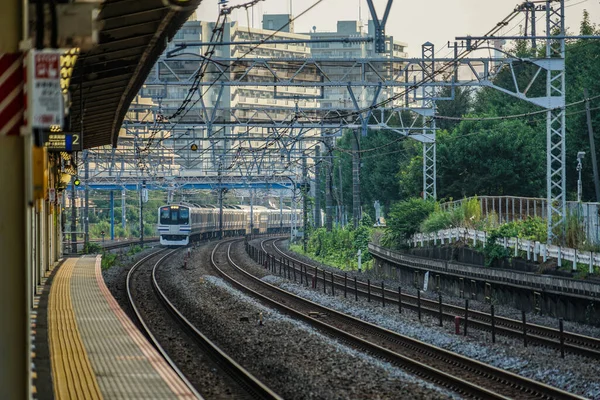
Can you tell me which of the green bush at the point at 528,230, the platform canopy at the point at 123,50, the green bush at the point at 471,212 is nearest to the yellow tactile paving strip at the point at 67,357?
the platform canopy at the point at 123,50

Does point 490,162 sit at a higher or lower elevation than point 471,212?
higher

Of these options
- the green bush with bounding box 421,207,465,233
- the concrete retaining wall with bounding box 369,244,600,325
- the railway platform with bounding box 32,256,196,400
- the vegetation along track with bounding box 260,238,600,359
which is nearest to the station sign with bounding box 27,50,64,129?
the railway platform with bounding box 32,256,196,400

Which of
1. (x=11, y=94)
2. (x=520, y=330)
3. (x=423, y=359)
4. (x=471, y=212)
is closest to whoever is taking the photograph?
(x=11, y=94)

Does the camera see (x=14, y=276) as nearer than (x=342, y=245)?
Yes

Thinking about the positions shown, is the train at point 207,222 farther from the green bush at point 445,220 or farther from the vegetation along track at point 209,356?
the vegetation along track at point 209,356

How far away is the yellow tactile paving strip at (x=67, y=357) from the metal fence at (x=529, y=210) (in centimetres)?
1417

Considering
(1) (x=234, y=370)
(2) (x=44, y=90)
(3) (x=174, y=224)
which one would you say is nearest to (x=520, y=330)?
(1) (x=234, y=370)

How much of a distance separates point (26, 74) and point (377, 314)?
56.4 feet

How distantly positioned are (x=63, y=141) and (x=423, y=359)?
8.61 metres

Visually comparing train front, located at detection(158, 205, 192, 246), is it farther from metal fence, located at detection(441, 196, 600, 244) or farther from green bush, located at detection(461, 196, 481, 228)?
green bush, located at detection(461, 196, 481, 228)

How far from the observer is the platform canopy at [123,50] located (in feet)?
37.7

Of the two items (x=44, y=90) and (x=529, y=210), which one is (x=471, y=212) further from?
(x=44, y=90)

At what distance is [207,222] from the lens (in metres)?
72.8

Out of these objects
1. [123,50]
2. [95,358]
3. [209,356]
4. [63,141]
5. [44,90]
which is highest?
[123,50]
